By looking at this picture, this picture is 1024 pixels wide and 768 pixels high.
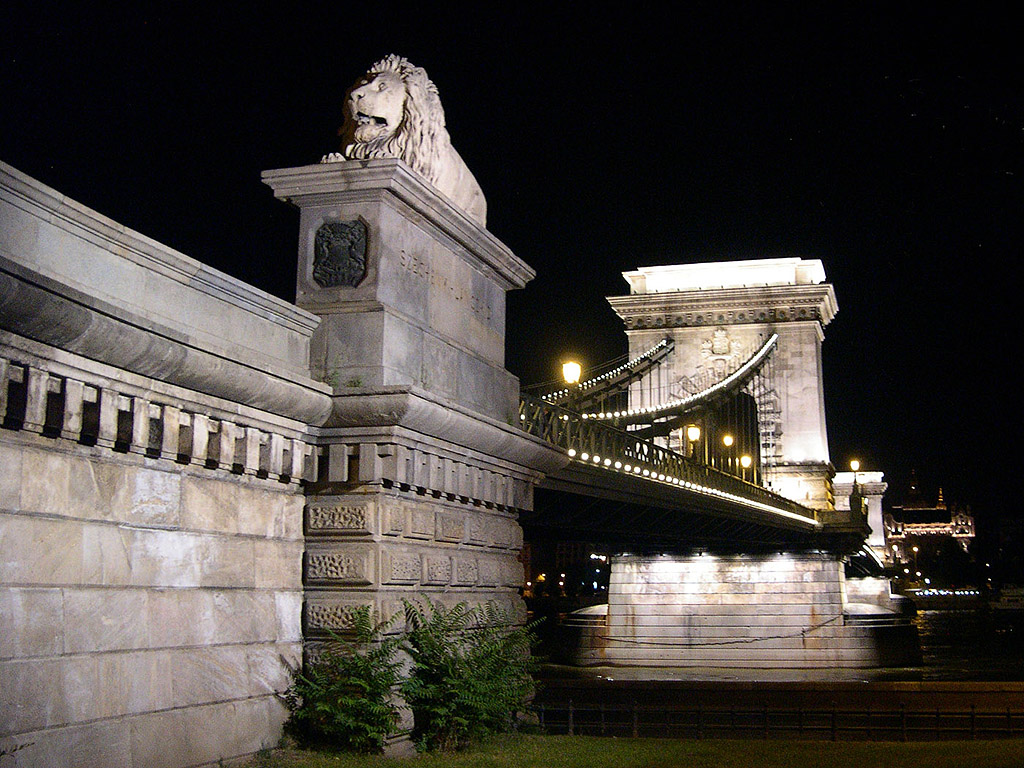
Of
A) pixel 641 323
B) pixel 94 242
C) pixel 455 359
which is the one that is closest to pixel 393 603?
pixel 455 359

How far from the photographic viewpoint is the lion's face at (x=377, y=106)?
1402 cm

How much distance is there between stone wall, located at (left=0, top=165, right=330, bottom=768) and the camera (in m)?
8.88

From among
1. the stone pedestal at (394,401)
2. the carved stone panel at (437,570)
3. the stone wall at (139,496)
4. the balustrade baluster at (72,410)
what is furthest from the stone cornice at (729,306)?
the balustrade baluster at (72,410)

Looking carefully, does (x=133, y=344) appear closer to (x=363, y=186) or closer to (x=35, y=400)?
(x=35, y=400)

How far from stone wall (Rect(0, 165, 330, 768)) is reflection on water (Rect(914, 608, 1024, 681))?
43.4m

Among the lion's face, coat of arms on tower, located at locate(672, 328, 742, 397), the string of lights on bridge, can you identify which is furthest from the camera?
coat of arms on tower, located at locate(672, 328, 742, 397)

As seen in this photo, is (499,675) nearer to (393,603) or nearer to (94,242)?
(393,603)

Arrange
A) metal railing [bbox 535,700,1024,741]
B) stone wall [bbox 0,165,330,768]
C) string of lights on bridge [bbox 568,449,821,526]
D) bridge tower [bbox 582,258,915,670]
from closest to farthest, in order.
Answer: stone wall [bbox 0,165,330,768] < string of lights on bridge [bbox 568,449,821,526] < metal railing [bbox 535,700,1024,741] < bridge tower [bbox 582,258,915,670]

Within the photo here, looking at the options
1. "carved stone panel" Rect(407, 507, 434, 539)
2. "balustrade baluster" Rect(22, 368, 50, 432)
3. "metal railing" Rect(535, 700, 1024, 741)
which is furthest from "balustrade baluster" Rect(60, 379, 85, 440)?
"metal railing" Rect(535, 700, 1024, 741)

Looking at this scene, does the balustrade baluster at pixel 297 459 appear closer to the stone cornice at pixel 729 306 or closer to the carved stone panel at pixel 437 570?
the carved stone panel at pixel 437 570

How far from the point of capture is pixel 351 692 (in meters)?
12.2

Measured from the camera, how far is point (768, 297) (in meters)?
75.4

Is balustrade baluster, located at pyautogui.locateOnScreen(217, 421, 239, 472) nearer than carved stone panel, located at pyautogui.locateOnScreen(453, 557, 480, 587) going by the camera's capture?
Yes

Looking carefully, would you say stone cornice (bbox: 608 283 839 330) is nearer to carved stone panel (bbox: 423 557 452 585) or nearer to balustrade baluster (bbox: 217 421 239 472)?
carved stone panel (bbox: 423 557 452 585)
